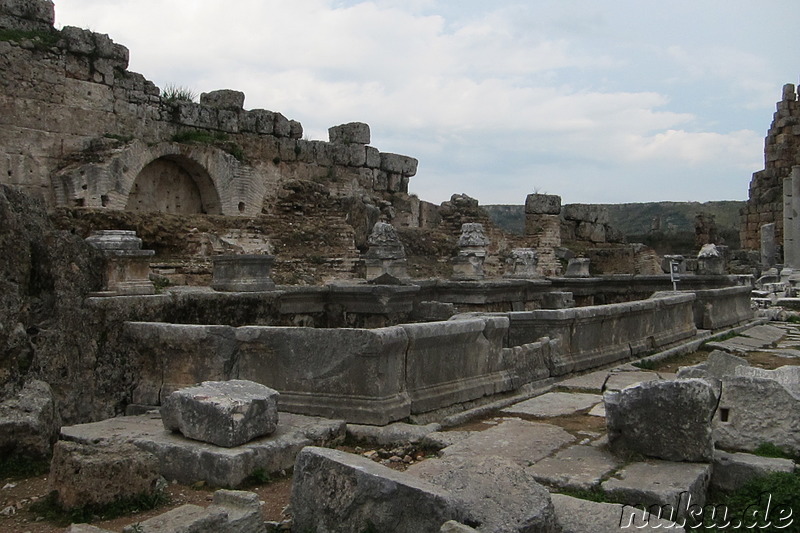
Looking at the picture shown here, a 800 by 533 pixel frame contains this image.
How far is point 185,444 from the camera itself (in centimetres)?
441

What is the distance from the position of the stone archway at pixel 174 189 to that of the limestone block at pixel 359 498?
46.5 feet

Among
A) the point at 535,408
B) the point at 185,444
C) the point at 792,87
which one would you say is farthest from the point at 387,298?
the point at 792,87

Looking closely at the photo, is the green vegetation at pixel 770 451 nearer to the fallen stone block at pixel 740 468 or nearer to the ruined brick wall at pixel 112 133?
the fallen stone block at pixel 740 468

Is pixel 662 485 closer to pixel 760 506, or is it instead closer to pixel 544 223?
pixel 760 506

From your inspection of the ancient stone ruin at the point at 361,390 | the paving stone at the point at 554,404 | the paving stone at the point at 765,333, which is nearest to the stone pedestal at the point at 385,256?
the ancient stone ruin at the point at 361,390

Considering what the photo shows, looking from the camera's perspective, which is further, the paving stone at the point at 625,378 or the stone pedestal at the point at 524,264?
the stone pedestal at the point at 524,264

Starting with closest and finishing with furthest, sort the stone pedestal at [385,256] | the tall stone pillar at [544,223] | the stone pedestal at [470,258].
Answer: the stone pedestal at [385,256], the stone pedestal at [470,258], the tall stone pillar at [544,223]

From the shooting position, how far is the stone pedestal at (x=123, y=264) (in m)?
6.65

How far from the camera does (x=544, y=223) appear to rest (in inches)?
949

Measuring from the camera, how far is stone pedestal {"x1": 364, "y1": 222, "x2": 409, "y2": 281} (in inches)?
471

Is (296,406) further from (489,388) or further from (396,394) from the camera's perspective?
(489,388)

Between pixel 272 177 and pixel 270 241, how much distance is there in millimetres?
4906

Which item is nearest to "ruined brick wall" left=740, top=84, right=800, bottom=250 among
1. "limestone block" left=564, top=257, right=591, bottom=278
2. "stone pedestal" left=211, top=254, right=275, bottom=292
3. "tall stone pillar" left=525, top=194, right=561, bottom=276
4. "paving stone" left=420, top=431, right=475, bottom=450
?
"tall stone pillar" left=525, top=194, right=561, bottom=276

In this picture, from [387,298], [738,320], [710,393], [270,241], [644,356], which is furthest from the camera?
[270,241]
